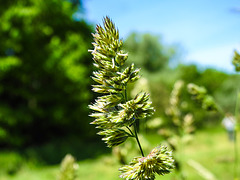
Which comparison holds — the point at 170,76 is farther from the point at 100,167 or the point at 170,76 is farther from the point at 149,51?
the point at 100,167

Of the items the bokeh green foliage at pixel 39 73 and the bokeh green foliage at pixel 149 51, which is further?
the bokeh green foliage at pixel 149 51

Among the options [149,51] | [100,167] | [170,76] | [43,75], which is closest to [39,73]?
[43,75]

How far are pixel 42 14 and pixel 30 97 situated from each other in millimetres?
6580

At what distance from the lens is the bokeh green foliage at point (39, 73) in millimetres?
16172

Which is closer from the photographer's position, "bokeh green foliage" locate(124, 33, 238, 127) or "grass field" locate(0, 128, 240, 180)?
"grass field" locate(0, 128, 240, 180)

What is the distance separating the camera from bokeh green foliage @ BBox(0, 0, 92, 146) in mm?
16172

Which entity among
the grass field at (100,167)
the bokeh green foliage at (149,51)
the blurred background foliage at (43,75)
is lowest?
the grass field at (100,167)

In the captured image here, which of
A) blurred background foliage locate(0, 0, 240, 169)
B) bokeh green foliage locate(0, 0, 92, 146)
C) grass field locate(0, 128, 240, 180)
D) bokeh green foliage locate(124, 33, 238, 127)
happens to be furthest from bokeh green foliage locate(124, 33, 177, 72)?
grass field locate(0, 128, 240, 180)

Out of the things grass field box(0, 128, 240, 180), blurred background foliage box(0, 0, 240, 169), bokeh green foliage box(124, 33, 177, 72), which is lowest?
grass field box(0, 128, 240, 180)

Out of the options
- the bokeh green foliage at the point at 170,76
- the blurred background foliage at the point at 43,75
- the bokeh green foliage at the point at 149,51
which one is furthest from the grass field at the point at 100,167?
the bokeh green foliage at the point at 149,51

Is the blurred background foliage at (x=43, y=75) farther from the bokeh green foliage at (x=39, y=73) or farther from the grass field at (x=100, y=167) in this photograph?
the grass field at (x=100, y=167)

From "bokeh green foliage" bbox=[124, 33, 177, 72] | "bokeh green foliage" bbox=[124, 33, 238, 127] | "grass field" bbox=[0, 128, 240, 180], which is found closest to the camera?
"grass field" bbox=[0, 128, 240, 180]

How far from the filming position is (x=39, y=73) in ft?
58.9

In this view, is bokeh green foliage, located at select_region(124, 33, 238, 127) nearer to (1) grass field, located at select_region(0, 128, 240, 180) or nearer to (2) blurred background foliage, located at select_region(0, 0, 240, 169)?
(2) blurred background foliage, located at select_region(0, 0, 240, 169)
